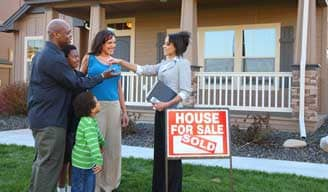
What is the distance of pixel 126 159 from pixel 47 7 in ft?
24.4

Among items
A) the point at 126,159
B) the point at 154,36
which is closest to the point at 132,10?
the point at 154,36

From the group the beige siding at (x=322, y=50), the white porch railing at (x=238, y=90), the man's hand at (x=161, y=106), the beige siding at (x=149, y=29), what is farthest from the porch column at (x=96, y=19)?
the man's hand at (x=161, y=106)

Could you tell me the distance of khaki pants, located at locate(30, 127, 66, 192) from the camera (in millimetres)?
3529

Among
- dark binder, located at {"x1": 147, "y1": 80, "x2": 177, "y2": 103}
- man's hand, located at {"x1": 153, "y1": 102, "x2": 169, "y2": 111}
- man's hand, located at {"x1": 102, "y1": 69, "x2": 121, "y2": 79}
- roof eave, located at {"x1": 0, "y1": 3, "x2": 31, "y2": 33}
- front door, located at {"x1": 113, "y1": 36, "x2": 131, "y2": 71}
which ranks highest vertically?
roof eave, located at {"x1": 0, "y1": 3, "x2": 31, "y2": 33}

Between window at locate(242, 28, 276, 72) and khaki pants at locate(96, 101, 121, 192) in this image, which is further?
window at locate(242, 28, 276, 72)

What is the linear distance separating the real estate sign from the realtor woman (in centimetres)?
26

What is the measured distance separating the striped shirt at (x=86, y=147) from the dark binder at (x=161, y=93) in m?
0.86

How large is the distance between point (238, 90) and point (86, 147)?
21.8ft

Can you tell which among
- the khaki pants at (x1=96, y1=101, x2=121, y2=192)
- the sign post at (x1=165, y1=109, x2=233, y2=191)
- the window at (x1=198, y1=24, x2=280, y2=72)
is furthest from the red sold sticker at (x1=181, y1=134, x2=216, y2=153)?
the window at (x1=198, y1=24, x2=280, y2=72)

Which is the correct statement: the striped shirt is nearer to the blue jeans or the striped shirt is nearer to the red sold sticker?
the blue jeans

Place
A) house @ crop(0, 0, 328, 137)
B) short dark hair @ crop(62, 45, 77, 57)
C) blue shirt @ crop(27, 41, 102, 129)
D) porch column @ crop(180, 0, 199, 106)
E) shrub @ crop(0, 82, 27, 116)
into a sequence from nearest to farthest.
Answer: blue shirt @ crop(27, 41, 102, 129) < short dark hair @ crop(62, 45, 77, 57) < house @ crop(0, 0, 328, 137) < porch column @ crop(180, 0, 199, 106) < shrub @ crop(0, 82, 27, 116)

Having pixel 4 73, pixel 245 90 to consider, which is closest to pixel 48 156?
pixel 245 90

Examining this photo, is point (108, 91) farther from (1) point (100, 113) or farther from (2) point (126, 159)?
(2) point (126, 159)

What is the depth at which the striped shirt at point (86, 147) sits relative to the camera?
11.9ft
